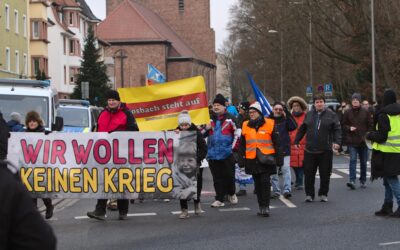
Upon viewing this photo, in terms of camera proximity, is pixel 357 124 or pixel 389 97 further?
pixel 357 124

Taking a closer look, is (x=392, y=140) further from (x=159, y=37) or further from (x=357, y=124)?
(x=159, y=37)

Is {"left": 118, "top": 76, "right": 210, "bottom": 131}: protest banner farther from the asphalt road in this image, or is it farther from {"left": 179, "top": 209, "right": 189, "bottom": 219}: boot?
{"left": 179, "top": 209, "right": 189, "bottom": 219}: boot

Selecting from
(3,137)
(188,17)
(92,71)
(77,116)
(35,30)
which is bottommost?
(3,137)

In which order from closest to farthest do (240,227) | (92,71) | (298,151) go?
(240,227), (298,151), (92,71)

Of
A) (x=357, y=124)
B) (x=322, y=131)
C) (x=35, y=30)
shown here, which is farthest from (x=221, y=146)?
(x=35, y=30)

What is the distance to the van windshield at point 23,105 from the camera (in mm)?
16750

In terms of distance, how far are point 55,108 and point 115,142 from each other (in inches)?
264

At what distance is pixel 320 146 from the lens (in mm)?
13141

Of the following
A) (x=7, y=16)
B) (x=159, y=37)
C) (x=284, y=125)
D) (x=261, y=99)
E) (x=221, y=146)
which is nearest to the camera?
(x=221, y=146)

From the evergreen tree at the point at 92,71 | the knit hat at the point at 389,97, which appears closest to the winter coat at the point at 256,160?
the knit hat at the point at 389,97

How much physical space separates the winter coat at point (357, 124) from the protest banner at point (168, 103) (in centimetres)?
383

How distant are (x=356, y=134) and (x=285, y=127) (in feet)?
5.77

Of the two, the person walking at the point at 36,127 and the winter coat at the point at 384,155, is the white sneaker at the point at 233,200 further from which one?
the person walking at the point at 36,127

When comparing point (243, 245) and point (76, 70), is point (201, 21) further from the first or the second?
point (243, 245)
